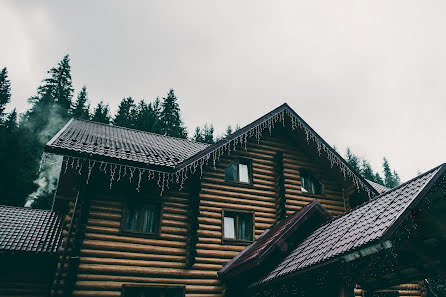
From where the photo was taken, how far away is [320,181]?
45.6 feet

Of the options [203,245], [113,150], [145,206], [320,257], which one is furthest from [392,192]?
[113,150]

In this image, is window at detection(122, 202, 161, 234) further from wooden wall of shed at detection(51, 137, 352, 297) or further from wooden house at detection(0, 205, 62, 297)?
wooden house at detection(0, 205, 62, 297)

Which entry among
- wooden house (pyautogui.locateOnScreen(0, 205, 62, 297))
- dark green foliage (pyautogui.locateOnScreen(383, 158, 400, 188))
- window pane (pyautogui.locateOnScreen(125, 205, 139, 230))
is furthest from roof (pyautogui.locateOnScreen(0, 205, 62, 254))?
dark green foliage (pyautogui.locateOnScreen(383, 158, 400, 188))

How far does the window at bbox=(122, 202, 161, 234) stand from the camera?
10.5 m

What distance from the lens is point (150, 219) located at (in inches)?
427

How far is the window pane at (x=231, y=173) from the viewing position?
500 inches

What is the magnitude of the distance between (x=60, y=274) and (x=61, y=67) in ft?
160

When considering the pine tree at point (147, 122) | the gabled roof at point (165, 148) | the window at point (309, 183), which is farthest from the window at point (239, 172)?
the pine tree at point (147, 122)

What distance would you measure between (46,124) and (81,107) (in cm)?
786

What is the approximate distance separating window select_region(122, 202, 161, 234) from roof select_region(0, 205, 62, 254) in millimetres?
2976

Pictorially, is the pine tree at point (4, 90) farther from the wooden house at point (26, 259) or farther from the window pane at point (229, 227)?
the window pane at point (229, 227)

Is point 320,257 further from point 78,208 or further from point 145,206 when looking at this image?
point 78,208

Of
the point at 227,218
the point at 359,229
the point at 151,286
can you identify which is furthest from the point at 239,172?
the point at 359,229

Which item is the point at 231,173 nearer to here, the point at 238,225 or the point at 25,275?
the point at 238,225
